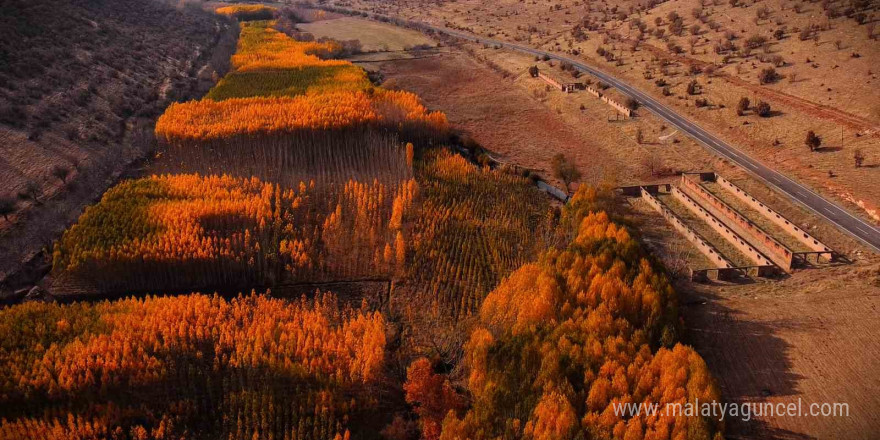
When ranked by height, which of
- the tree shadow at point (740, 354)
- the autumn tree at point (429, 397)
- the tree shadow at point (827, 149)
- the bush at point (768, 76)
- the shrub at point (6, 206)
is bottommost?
the shrub at point (6, 206)

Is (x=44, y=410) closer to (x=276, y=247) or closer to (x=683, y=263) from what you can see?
(x=276, y=247)

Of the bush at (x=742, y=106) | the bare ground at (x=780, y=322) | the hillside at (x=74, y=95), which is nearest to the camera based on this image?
the bare ground at (x=780, y=322)

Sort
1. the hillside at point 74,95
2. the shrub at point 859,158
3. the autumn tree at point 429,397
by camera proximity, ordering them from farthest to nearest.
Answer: the shrub at point 859,158 → the hillside at point 74,95 → the autumn tree at point 429,397

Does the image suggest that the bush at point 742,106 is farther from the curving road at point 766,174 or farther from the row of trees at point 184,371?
the row of trees at point 184,371

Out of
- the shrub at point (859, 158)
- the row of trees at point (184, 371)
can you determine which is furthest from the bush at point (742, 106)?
the row of trees at point (184, 371)

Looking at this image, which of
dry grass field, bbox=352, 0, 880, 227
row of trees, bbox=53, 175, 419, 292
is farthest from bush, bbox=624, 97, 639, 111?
row of trees, bbox=53, 175, 419, 292

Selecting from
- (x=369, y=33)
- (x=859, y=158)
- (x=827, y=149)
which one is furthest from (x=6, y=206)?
(x=369, y=33)
